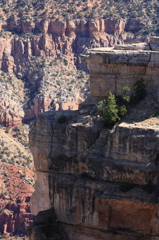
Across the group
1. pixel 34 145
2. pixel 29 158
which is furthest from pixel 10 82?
pixel 34 145

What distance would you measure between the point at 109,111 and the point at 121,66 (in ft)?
11.1

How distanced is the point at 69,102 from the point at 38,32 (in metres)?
19.0

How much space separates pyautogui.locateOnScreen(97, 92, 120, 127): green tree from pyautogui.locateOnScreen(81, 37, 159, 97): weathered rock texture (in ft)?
5.05

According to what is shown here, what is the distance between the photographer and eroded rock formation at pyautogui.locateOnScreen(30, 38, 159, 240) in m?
41.2

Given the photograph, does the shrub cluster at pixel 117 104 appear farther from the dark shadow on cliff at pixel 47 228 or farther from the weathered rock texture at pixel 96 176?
the dark shadow on cliff at pixel 47 228

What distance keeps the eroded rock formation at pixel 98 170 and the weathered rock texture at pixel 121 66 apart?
0.07 m

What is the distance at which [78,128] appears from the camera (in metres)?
43.7

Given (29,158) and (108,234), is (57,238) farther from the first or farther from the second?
(29,158)

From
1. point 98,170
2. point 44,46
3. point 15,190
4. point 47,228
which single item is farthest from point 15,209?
point 98,170

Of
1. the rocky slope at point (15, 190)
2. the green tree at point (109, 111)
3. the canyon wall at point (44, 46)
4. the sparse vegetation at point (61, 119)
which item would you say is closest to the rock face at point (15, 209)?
the rocky slope at point (15, 190)

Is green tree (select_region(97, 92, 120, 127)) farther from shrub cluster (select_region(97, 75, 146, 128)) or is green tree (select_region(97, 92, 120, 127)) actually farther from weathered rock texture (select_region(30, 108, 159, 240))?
weathered rock texture (select_region(30, 108, 159, 240))

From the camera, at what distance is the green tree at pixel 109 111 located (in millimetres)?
42938

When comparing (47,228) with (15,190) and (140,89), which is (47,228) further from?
(15,190)

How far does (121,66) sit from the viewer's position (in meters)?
44.1
